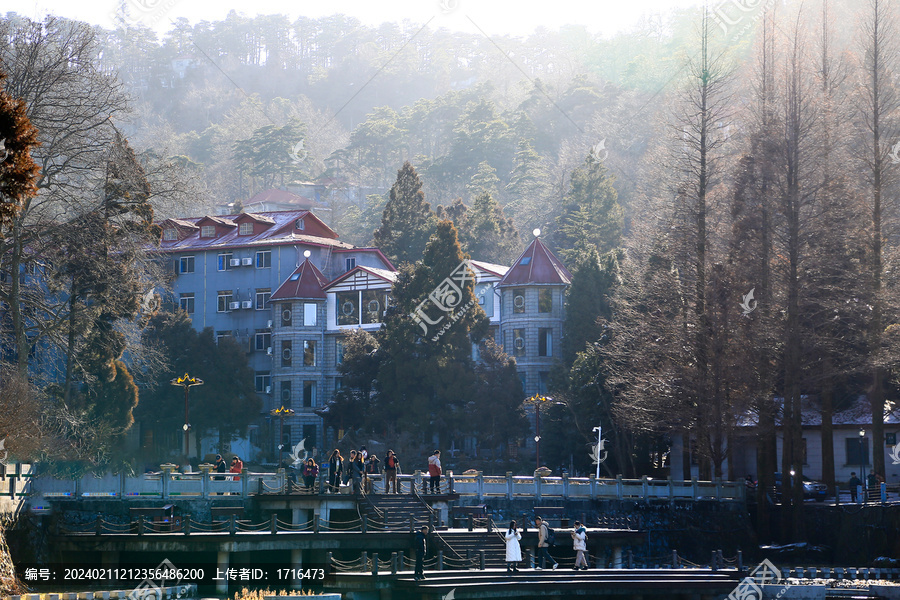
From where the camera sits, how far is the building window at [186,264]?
234 feet

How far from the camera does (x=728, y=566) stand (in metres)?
29.4

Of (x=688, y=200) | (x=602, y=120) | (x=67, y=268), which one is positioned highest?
(x=602, y=120)

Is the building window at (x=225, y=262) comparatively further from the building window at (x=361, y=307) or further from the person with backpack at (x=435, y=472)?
the person with backpack at (x=435, y=472)

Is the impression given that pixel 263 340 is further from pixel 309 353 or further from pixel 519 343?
pixel 519 343

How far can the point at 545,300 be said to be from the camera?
63.1m

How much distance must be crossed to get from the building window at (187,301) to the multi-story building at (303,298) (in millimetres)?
81

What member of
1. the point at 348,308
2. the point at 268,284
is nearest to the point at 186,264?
the point at 268,284

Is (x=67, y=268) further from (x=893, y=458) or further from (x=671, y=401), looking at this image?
(x=893, y=458)

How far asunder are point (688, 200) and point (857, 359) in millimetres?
9777

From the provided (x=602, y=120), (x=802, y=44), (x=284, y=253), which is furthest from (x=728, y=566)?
(x=602, y=120)

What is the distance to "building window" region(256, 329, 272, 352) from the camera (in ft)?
227

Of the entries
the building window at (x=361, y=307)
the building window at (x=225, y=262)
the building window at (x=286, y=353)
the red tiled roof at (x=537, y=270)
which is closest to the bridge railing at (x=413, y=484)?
the red tiled roof at (x=537, y=270)

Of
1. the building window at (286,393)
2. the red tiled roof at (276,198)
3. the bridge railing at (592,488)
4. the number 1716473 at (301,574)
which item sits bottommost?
the number 1716473 at (301,574)

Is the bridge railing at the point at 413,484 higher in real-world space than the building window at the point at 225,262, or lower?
lower
